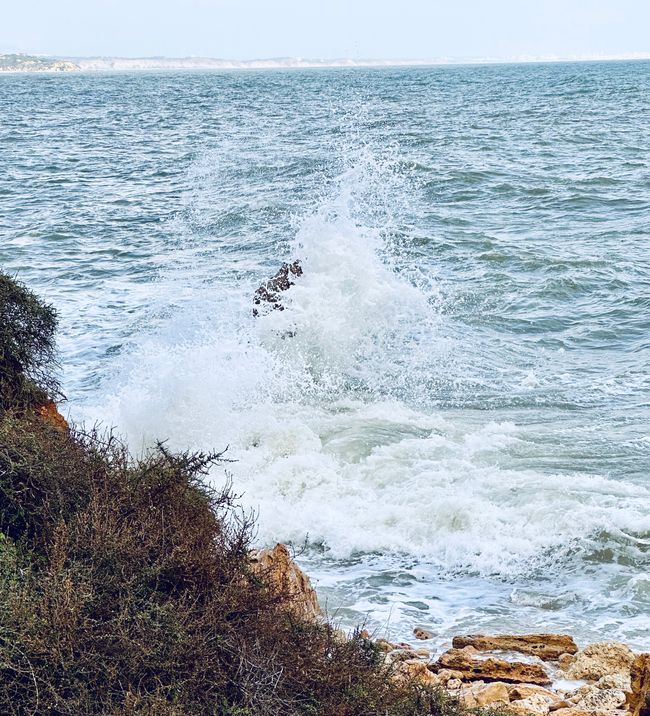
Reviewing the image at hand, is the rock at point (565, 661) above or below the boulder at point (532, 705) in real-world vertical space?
below

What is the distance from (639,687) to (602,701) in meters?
0.59

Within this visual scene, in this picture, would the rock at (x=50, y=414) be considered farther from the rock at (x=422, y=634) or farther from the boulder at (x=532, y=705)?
the boulder at (x=532, y=705)

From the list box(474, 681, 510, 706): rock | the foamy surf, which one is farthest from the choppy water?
box(474, 681, 510, 706): rock

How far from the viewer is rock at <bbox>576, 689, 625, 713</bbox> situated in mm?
5641

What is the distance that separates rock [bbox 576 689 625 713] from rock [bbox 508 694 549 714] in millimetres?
209

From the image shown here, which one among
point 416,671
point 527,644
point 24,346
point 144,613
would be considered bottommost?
point 527,644

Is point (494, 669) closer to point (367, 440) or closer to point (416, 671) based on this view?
point (416, 671)

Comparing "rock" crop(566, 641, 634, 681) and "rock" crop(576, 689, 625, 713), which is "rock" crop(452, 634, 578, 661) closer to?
"rock" crop(566, 641, 634, 681)

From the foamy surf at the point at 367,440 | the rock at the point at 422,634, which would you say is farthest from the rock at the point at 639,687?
the foamy surf at the point at 367,440

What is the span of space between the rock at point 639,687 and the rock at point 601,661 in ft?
2.87

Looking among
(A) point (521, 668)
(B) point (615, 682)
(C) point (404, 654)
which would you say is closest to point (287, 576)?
(C) point (404, 654)

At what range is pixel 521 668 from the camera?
6297 mm

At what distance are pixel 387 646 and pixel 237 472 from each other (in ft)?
12.7

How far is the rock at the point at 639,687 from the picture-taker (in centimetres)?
501
